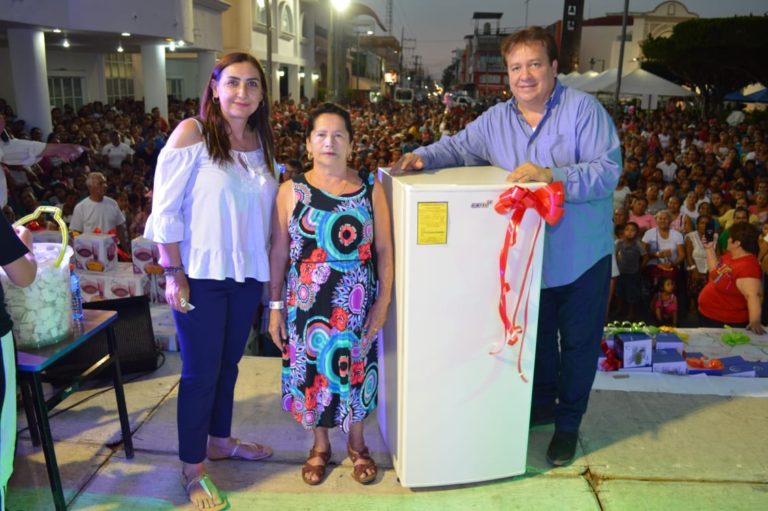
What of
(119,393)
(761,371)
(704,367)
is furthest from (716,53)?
(119,393)

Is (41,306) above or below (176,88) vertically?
below

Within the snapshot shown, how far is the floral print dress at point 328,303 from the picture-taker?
2.56 meters

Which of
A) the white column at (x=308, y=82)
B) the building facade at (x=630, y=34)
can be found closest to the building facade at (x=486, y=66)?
the building facade at (x=630, y=34)

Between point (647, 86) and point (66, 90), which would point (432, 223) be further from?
point (66, 90)

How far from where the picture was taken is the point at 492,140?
2998mm

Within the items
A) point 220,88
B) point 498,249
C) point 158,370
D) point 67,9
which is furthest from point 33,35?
point 498,249

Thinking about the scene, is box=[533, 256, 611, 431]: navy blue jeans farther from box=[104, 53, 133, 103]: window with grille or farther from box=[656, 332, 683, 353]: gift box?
box=[104, 53, 133, 103]: window with grille

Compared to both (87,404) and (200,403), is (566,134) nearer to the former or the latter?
(200,403)

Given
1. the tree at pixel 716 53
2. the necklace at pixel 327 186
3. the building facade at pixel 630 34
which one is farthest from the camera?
the building facade at pixel 630 34

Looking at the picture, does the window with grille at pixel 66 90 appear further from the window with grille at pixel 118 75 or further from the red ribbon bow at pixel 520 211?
the red ribbon bow at pixel 520 211

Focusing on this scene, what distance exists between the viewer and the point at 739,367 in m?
3.99

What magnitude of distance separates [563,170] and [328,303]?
3.55 feet

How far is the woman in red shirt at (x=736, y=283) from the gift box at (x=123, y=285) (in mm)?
4598

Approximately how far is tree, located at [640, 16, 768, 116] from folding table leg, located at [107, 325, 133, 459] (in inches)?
1077
